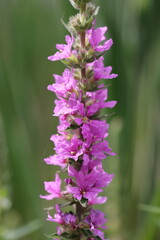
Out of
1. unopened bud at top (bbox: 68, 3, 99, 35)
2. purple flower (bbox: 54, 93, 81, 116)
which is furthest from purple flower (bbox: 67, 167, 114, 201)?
unopened bud at top (bbox: 68, 3, 99, 35)

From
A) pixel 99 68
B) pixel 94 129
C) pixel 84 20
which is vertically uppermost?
pixel 84 20

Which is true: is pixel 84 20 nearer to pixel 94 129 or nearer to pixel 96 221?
pixel 94 129

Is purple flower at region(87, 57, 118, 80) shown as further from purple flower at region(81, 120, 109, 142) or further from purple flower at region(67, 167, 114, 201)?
purple flower at region(67, 167, 114, 201)

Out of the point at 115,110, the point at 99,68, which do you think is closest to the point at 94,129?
the point at 99,68

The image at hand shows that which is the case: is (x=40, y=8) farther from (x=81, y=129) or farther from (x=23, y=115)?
(x=81, y=129)

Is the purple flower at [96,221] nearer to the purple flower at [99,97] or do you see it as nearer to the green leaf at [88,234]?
the green leaf at [88,234]

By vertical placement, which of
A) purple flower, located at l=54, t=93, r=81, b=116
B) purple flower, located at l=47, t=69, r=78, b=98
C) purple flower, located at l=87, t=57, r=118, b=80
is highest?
purple flower, located at l=87, t=57, r=118, b=80

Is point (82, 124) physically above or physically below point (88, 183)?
above

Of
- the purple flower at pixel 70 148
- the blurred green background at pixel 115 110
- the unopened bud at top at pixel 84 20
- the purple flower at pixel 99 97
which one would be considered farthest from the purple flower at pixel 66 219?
the blurred green background at pixel 115 110
